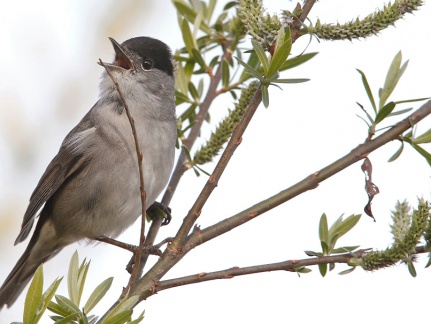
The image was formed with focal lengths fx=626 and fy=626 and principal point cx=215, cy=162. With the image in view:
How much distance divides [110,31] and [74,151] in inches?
94.4

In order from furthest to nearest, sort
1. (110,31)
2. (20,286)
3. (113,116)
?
(110,31)
(20,286)
(113,116)

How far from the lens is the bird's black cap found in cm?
471

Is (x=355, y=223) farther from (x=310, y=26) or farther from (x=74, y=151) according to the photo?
(x=74, y=151)

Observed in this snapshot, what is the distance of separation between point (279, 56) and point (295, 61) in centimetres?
30

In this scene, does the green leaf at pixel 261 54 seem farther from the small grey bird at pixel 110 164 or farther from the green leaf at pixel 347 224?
the small grey bird at pixel 110 164

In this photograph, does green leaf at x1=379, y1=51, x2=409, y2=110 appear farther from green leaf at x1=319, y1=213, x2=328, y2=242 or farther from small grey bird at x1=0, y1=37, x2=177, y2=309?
small grey bird at x1=0, y1=37, x2=177, y2=309

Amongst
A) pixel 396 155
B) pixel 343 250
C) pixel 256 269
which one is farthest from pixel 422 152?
pixel 256 269

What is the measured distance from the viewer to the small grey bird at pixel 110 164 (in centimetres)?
428

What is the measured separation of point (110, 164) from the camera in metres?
4.30

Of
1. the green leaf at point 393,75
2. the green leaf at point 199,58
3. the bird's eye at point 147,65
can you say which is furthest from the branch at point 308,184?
the bird's eye at point 147,65

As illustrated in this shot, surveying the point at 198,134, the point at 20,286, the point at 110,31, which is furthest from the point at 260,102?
the point at 110,31

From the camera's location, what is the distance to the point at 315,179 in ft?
7.41

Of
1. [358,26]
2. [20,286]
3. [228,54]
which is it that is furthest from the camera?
[20,286]

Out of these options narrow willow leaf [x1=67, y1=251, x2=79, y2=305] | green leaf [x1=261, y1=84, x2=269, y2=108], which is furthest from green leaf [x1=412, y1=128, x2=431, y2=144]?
narrow willow leaf [x1=67, y1=251, x2=79, y2=305]
